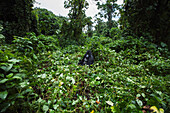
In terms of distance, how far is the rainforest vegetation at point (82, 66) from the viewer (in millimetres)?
1151

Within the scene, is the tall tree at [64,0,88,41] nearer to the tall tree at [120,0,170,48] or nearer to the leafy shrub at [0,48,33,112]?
the tall tree at [120,0,170,48]

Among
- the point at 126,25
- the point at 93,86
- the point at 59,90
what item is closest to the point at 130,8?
the point at 126,25

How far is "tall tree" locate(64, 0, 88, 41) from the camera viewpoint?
483cm

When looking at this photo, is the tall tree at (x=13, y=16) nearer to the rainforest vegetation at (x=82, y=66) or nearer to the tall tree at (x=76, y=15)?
the rainforest vegetation at (x=82, y=66)

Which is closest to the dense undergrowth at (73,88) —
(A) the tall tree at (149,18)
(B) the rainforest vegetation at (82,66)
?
(B) the rainforest vegetation at (82,66)

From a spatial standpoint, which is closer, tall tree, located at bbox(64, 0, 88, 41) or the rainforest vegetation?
the rainforest vegetation

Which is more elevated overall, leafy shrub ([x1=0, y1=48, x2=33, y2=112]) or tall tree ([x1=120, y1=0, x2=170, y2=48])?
tall tree ([x1=120, y1=0, x2=170, y2=48])

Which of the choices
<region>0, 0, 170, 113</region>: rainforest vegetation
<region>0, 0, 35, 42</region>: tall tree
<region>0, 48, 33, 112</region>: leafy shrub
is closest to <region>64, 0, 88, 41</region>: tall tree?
<region>0, 0, 170, 113</region>: rainforest vegetation

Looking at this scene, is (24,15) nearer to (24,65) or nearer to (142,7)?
(24,65)

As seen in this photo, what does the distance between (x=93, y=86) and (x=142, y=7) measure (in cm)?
513

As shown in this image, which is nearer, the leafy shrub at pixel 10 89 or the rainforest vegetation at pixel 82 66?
the leafy shrub at pixel 10 89

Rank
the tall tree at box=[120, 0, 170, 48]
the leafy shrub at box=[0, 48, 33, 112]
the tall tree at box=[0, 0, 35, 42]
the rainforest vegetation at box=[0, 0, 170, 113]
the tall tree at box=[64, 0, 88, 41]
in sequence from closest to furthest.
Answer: the leafy shrub at box=[0, 48, 33, 112] → the rainforest vegetation at box=[0, 0, 170, 113] → the tall tree at box=[0, 0, 35, 42] → the tall tree at box=[120, 0, 170, 48] → the tall tree at box=[64, 0, 88, 41]

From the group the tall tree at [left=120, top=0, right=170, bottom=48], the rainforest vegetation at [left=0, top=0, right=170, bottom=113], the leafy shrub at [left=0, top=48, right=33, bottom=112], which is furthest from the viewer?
the tall tree at [left=120, top=0, right=170, bottom=48]

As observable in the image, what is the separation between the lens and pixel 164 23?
12.0 feet
